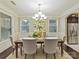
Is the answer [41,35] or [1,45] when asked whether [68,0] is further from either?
[1,45]

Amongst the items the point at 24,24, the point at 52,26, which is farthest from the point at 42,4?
the point at 24,24

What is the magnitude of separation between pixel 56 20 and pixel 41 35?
4987 millimetres

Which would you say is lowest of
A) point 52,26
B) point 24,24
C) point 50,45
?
point 50,45

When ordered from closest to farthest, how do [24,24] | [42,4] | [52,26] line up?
[42,4] < [52,26] < [24,24]

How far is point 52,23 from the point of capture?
36.7ft

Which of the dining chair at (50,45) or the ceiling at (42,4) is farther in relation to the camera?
the ceiling at (42,4)

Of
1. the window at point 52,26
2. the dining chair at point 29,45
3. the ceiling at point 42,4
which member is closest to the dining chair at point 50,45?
the dining chair at point 29,45

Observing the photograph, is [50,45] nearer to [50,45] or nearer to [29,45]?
[50,45]

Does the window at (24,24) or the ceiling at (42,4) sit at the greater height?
the ceiling at (42,4)

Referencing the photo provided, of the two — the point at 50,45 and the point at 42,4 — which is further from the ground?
the point at 42,4

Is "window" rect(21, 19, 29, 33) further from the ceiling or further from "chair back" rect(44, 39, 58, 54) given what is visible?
"chair back" rect(44, 39, 58, 54)

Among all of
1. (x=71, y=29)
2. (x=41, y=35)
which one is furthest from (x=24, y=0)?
(x=71, y=29)

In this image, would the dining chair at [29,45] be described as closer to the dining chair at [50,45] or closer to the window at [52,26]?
the dining chair at [50,45]

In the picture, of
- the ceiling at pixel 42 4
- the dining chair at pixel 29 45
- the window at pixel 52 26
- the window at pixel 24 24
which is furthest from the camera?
→ the window at pixel 24 24
